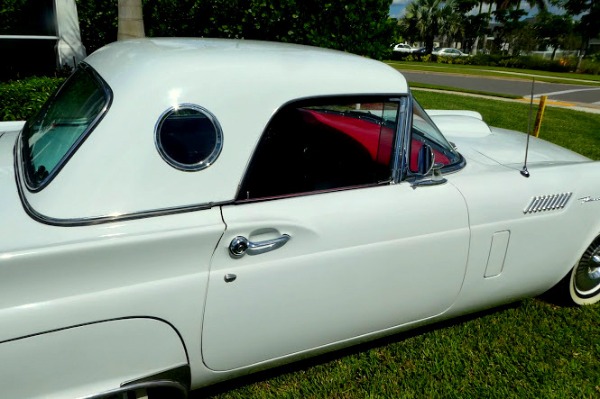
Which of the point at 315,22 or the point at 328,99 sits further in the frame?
the point at 315,22

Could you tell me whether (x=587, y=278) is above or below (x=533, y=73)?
above

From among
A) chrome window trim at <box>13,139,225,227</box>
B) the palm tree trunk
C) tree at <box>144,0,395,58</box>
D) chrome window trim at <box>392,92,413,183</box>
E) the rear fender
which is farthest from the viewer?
tree at <box>144,0,395,58</box>

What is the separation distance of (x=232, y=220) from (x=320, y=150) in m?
0.72

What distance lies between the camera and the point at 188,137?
1713mm

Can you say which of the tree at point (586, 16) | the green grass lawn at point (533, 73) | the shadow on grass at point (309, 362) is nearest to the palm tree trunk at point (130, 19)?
the shadow on grass at point (309, 362)

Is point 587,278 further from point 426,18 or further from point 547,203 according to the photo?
point 426,18

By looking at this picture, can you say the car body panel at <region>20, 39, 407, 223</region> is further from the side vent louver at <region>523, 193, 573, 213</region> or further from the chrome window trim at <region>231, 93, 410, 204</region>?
the side vent louver at <region>523, 193, 573, 213</region>

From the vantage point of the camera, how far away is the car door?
69.6 inches

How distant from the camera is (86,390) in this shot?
1.56 metres

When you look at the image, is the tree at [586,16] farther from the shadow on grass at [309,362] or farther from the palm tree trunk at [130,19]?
the shadow on grass at [309,362]

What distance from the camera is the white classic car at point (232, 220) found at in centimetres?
152

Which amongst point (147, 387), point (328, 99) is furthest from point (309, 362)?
point (328, 99)

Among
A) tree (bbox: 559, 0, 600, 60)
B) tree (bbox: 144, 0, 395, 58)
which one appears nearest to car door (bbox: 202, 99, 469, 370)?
tree (bbox: 144, 0, 395, 58)

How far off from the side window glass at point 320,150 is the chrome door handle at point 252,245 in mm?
178
